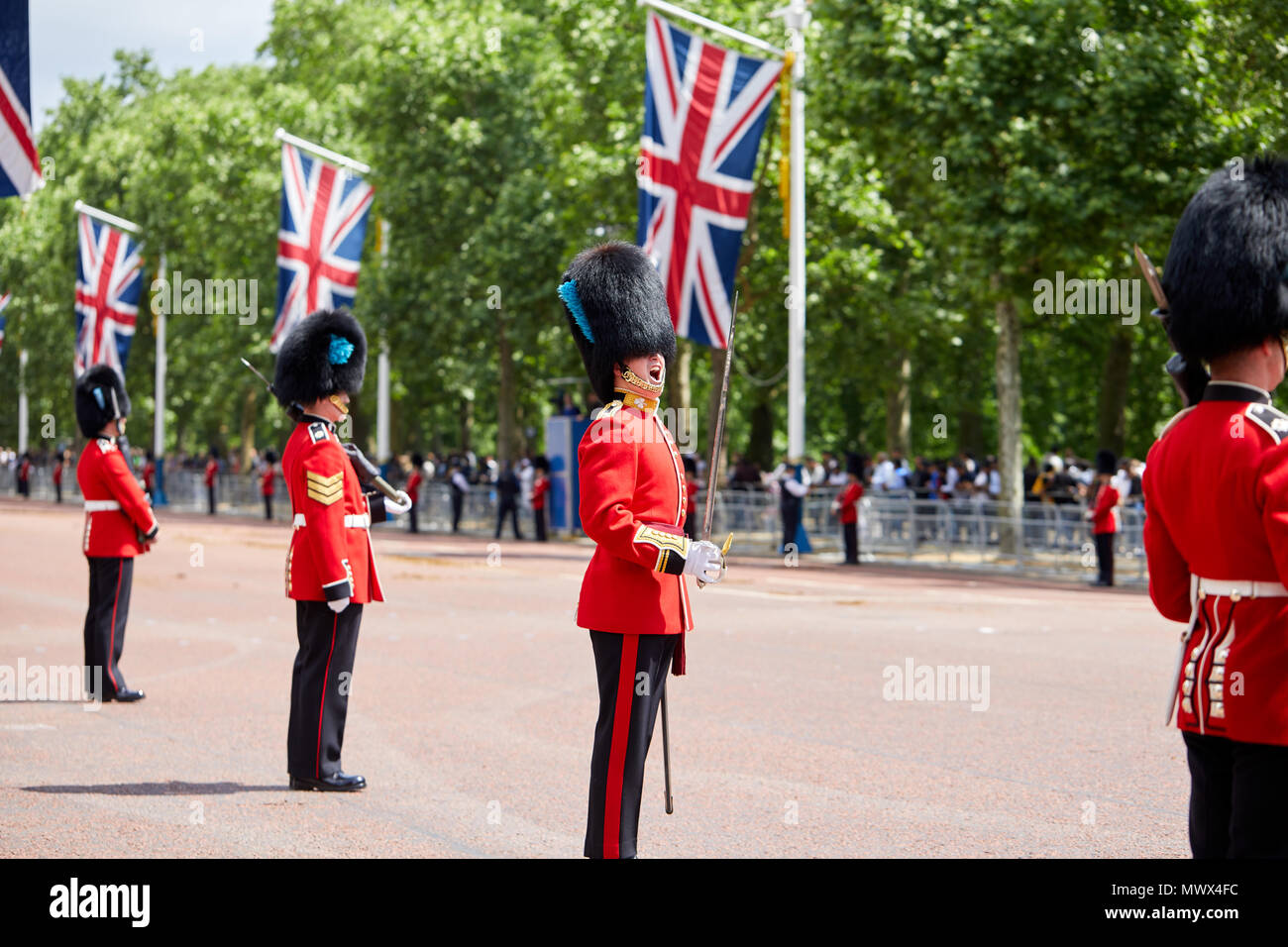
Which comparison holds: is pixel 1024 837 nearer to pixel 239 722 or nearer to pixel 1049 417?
pixel 239 722

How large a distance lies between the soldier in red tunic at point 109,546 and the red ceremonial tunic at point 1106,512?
13.1 meters

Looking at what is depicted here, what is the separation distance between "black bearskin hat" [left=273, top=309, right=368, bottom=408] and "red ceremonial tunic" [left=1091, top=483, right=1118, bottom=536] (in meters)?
13.9

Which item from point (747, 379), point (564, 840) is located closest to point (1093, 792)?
point (564, 840)

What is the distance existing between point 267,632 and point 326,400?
6494mm

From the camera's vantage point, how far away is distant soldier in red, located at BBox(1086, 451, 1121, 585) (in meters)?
19.5

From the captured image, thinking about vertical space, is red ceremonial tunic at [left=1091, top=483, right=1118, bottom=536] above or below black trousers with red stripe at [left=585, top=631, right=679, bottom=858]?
above

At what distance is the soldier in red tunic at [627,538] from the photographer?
4758mm

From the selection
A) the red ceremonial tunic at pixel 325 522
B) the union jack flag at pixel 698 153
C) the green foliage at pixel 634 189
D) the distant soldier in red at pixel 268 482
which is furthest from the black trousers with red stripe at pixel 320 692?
the distant soldier in red at pixel 268 482

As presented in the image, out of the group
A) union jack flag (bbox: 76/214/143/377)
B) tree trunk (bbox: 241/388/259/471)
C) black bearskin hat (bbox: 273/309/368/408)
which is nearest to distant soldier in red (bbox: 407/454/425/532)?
union jack flag (bbox: 76/214/143/377)

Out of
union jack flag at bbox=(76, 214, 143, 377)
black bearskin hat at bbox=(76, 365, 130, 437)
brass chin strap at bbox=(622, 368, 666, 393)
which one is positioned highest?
union jack flag at bbox=(76, 214, 143, 377)

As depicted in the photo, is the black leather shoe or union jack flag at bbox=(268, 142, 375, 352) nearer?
the black leather shoe

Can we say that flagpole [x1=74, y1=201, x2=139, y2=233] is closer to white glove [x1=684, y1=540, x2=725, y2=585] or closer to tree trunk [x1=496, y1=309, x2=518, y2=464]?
tree trunk [x1=496, y1=309, x2=518, y2=464]

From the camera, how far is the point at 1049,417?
1692 inches

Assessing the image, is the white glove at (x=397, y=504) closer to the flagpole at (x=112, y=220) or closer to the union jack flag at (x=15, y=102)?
the union jack flag at (x=15, y=102)
